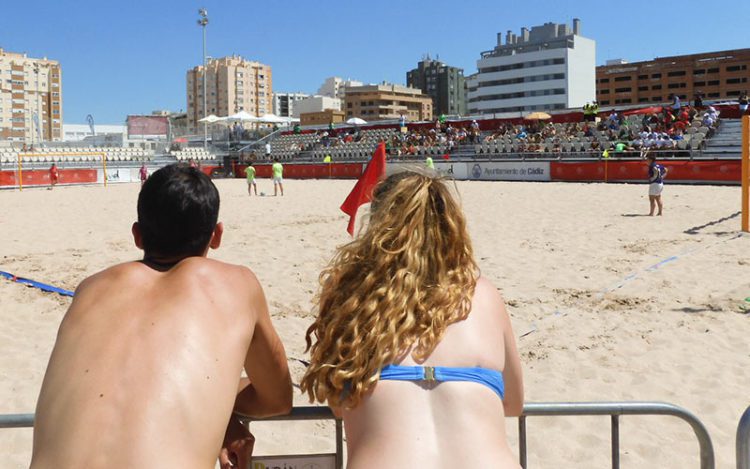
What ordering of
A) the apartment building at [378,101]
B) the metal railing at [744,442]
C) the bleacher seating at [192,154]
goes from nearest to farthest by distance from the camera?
the metal railing at [744,442]
the bleacher seating at [192,154]
the apartment building at [378,101]

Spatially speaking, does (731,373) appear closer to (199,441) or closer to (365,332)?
(365,332)

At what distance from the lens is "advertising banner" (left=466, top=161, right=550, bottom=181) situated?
2987 cm

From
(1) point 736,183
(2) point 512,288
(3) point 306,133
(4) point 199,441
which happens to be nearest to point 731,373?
(2) point 512,288

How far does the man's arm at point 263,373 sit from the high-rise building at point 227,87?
175890 mm

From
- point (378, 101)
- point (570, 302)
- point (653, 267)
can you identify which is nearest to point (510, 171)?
point (653, 267)

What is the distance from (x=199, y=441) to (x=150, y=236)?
26.7 inches

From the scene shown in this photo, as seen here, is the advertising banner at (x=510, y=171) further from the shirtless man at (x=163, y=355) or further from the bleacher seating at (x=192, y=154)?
the shirtless man at (x=163, y=355)

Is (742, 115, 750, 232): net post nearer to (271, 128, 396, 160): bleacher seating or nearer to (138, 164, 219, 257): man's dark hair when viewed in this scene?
(138, 164, 219, 257): man's dark hair

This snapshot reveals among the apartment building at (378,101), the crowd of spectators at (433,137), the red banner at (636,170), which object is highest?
the apartment building at (378,101)

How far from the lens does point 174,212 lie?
2084 mm

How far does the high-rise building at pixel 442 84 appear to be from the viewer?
18450 cm

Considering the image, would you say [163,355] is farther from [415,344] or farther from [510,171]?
[510,171]

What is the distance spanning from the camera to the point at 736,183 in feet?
75.4

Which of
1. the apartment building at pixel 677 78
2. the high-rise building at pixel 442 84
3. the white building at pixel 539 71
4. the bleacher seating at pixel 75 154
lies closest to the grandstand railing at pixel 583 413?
the bleacher seating at pixel 75 154
